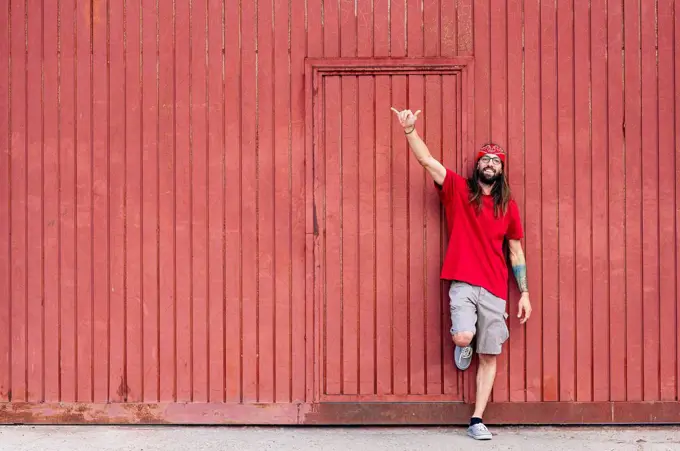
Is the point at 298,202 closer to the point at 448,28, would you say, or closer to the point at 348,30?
the point at 348,30

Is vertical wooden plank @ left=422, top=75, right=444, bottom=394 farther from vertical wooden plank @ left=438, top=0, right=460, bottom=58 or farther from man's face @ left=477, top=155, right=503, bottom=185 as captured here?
man's face @ left=477, top=155, right=503, bottom=185

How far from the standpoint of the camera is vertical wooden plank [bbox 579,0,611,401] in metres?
4.86

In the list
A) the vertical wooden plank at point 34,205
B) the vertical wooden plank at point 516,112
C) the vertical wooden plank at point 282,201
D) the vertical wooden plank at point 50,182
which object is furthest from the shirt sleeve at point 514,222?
the vertical wooden plank at point 34,205

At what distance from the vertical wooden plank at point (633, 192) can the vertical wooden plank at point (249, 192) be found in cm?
245

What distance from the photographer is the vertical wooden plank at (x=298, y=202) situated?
193 inches

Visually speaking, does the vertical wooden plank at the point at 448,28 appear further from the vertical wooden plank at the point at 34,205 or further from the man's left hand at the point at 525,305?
the vertical wooden plank at the point at 34,205

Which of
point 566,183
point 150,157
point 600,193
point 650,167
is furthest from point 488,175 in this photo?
point 150,157

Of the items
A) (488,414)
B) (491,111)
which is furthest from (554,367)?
(491,111)

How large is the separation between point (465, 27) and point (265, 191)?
171 centimetres

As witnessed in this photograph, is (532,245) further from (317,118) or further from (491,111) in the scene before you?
(317,118)

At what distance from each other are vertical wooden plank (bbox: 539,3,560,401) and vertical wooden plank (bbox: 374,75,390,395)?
1.01 m

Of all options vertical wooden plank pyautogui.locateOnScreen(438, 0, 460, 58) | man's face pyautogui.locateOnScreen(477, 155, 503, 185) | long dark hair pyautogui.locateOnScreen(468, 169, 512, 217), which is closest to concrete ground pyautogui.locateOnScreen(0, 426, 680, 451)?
long dark hair pyautogui.locateOnScreen(468, 169, 512, 217)

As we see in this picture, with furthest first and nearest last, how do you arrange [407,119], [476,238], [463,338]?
[476,238] → [463,338] → [407,119]

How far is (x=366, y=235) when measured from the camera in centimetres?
491
